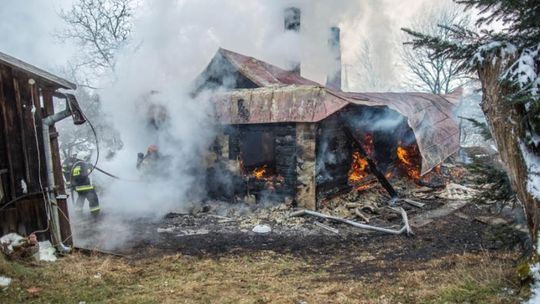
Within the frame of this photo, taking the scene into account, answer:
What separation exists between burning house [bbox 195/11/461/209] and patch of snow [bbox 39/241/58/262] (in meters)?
5.30

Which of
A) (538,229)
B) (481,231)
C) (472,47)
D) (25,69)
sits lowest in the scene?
(481,231)

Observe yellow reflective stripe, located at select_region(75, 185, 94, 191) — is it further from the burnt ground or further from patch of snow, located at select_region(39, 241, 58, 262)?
patch of snow, located at select_region(39, 241, 58, 262)

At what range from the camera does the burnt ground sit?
6488 millimetres

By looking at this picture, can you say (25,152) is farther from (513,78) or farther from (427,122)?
(427,122)

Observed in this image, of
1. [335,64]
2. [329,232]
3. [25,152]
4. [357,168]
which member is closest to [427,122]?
[357,168]

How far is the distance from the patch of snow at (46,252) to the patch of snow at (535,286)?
6723 millimetres

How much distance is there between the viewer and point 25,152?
6352 mm

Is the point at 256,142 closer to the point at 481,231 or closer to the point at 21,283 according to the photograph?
the point at 481,231

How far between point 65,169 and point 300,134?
7.25 m

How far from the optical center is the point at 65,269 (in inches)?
218

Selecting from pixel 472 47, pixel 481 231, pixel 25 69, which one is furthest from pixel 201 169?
pixel 472 47

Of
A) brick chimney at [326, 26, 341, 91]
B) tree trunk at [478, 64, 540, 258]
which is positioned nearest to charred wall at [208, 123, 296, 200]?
tree trunk at [478, 64, 540, 258]

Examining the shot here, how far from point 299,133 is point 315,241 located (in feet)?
9.88

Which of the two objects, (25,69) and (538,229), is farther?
(25,69)
